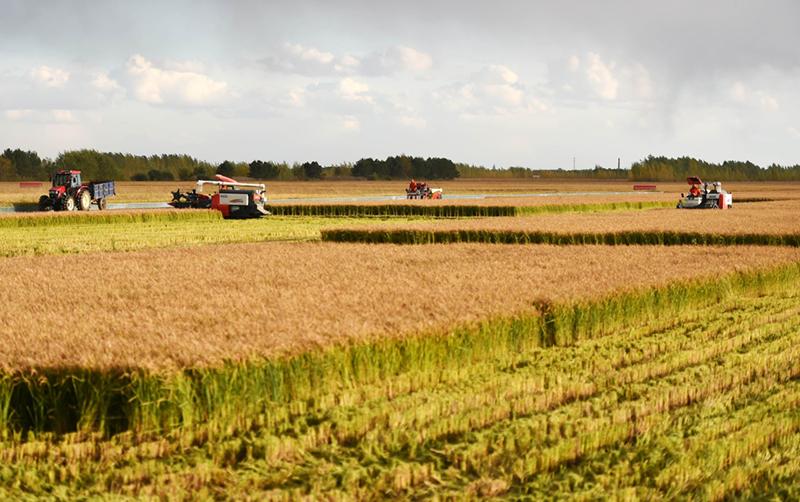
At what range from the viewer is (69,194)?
138ft

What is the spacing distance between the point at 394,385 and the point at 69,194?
36.2 metres

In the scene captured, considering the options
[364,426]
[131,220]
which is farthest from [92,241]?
[364,426]

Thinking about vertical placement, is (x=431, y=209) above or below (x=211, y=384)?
above

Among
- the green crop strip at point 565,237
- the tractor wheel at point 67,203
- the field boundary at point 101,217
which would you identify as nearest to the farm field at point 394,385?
the green crop strip at point 565,237

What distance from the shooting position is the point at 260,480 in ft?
21.0

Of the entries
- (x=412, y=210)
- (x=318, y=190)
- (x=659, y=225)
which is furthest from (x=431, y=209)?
(x=318, y=190)

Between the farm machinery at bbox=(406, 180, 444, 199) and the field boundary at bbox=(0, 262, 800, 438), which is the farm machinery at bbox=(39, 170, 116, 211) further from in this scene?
the field boundary at bbox=(0, 262, 800, 438)

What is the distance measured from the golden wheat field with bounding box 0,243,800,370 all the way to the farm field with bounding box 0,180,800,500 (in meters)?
0.06

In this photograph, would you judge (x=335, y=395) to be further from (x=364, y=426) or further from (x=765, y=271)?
(x=765, y=271)

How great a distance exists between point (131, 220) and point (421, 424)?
108ft

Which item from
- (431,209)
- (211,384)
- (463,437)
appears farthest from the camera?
(431,209)

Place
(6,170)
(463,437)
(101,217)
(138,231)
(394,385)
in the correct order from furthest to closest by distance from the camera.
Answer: (6,170) → (101,217) → (138,231) → (394,385) → (463,437)

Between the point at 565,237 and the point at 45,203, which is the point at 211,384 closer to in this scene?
the point at 565,237

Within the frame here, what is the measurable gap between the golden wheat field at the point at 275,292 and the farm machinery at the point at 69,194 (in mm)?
23241
